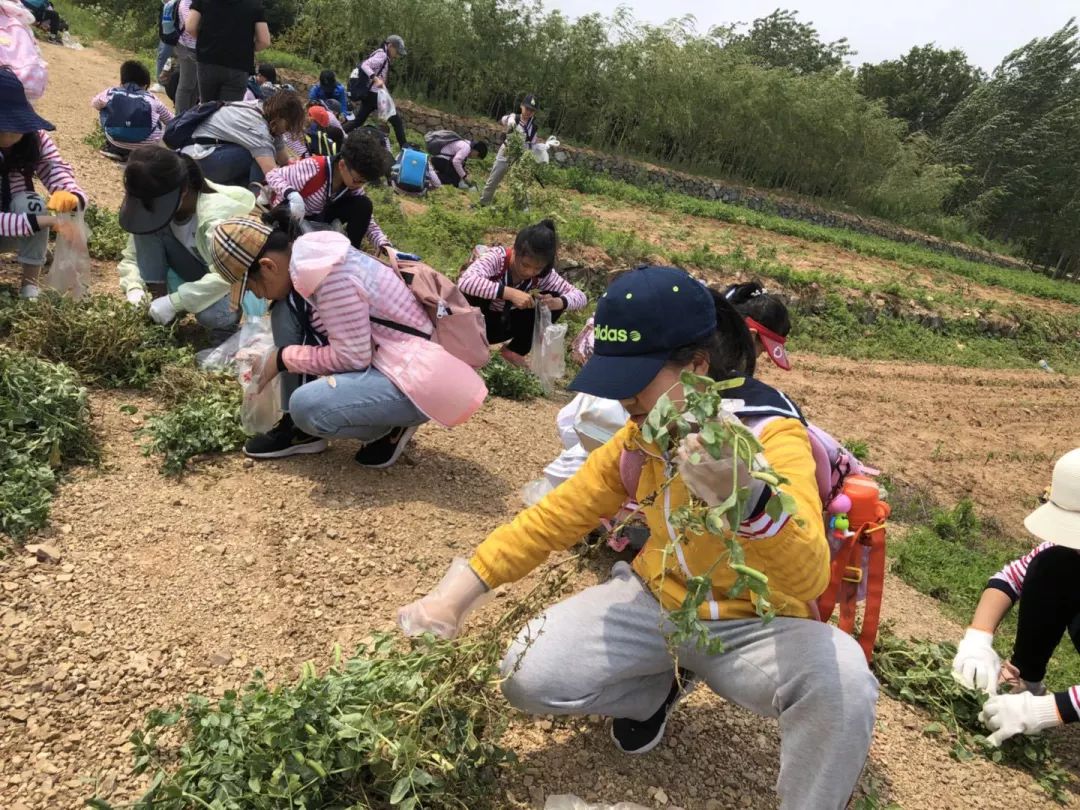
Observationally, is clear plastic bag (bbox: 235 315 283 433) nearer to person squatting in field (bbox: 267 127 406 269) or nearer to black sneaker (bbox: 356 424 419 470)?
black sneaker (bbox: 356 424 419 470)

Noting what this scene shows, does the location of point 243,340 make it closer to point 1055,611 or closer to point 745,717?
point 745,717

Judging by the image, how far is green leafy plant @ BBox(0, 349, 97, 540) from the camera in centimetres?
277

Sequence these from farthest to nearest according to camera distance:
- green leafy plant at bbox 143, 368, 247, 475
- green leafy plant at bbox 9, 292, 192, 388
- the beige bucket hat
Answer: green leafy plant at bbox 9, 292, 192, 388
green leafy plant at bbox 143, 368, 247, 475
the beige bucket hat

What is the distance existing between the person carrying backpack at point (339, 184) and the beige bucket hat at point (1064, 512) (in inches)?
143

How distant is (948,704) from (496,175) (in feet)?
29.6

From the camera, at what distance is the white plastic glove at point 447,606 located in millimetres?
2059

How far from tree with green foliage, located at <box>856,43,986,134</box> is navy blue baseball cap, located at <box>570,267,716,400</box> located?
155 ft

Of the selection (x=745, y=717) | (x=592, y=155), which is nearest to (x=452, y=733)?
(x=745, y=717)

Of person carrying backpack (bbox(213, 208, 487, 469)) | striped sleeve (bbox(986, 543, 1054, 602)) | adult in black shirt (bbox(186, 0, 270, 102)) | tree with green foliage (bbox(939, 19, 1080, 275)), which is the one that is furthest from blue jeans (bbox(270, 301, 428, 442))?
tree with green foliage (bbox(939, 19, 1080, 275))

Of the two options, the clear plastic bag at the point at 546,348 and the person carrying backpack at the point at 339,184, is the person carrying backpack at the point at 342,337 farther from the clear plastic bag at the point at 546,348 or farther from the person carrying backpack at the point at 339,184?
the clear plastic bag at the point at 546,348

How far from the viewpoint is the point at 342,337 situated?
3199 millimetres

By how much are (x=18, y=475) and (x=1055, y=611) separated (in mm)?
4031

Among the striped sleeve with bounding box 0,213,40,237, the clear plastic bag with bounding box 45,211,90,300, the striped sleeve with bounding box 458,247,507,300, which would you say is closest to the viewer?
the striped sleeve with bounding box 0,213,40,237

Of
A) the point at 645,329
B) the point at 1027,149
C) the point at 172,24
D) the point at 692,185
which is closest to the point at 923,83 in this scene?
the point at 1027,149
